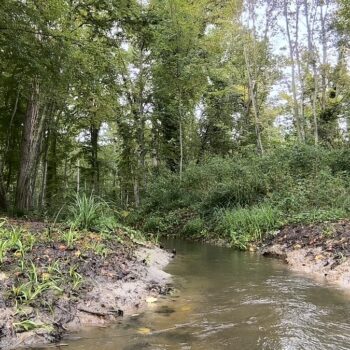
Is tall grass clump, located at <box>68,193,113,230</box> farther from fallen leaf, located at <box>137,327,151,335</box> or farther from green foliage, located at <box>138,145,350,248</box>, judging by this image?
green foliage, located at <box>138,145,350,248</box>

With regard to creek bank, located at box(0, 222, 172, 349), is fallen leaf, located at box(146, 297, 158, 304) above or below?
below

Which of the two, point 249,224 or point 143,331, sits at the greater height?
point 249,224

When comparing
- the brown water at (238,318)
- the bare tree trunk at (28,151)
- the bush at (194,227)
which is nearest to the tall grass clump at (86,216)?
the brown water at (238,318)

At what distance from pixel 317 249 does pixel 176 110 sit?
37.5 ft

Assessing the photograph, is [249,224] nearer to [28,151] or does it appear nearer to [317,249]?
[317,249]

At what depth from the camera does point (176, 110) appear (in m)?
17.5

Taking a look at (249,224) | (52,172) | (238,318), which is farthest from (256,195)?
(52,172)

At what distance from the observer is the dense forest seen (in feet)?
32.4

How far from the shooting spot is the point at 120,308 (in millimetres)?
4227

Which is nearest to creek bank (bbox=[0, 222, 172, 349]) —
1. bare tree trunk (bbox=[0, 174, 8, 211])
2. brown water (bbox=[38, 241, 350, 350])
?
brown water (bbox=[38, 241, 350, 350])

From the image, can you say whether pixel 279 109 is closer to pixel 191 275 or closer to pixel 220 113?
pixel 220 113

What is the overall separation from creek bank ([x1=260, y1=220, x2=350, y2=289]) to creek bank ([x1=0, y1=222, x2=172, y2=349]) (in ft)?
8.16

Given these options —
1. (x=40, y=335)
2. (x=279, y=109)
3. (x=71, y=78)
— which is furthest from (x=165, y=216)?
(x=279, y=109)

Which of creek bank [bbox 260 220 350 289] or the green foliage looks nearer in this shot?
creek bank [bbox 260 220 350 289]
